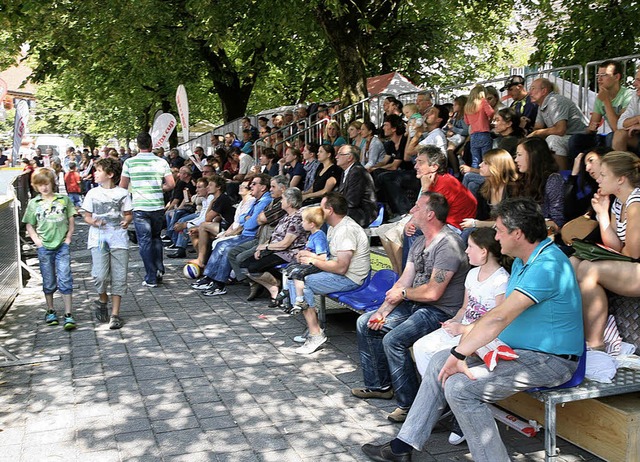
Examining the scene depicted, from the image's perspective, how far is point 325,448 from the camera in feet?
16.3

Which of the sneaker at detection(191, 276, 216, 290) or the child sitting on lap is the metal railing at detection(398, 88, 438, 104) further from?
the child sitting on lap

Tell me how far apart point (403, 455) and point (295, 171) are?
851cm

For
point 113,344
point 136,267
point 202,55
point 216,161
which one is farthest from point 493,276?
point 202,55

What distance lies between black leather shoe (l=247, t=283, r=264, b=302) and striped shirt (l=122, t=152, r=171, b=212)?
1901mm

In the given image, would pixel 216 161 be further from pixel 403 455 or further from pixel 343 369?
pixel 403 455

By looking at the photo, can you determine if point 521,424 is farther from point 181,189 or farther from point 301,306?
point 181,189

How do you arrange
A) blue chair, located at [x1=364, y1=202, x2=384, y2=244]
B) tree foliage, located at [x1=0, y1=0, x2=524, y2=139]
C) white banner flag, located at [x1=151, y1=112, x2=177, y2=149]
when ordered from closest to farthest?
blue chair, located at [x1=364, y1=202, x2=384, y2=244]
tree foliage, located at [x1=0, y1=0, x2=524, y2=139]
white banner flag, located at [x1=151, y1=112, x2=177, y2=149]

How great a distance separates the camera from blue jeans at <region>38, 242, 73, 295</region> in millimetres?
8367

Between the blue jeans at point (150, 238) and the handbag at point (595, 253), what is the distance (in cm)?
684

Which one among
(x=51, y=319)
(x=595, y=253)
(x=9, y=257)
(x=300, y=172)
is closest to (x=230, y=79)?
(x=300, y=172)

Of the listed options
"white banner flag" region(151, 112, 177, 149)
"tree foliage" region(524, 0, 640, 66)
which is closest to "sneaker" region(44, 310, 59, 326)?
"white banner flag" region(151, 112, 177, 149)

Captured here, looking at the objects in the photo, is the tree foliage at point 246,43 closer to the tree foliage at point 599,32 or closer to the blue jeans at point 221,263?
the tree foliage at point 599,32

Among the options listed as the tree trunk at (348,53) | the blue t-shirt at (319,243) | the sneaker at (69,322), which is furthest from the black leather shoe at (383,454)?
the tree trunk at (348,53)

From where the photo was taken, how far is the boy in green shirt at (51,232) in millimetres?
8297
